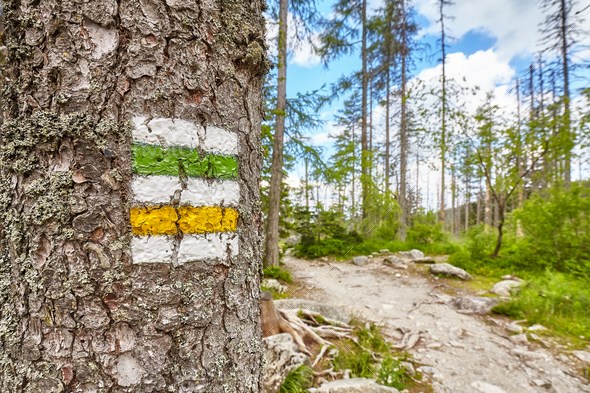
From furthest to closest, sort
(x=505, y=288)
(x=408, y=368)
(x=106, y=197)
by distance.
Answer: (x=505, y=288) < (x=408, y=368) < (x=106, y=197)

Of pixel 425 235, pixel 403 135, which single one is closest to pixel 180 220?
pixel 425 235

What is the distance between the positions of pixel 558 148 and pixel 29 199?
8319 mm

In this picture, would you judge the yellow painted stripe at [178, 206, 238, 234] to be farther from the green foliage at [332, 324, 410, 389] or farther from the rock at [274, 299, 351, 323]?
the rock at [274, 299, 351, 323]

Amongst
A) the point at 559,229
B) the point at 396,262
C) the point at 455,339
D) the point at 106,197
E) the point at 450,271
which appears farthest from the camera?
the point at 396,262

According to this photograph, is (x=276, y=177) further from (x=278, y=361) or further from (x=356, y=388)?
(x=356, y=388)

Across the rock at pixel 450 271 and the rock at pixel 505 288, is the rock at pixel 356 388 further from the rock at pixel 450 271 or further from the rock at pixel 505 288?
the rock at pixel 450 271

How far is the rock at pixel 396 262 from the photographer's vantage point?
24.9 feet

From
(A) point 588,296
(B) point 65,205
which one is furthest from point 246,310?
(A) point 588,296

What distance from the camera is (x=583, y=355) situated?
3.02 meters

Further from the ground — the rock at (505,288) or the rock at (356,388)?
the rock at (356,388)

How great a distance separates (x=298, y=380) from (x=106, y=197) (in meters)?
2.51

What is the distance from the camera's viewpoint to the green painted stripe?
0.64 metres

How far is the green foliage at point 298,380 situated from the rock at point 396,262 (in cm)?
567

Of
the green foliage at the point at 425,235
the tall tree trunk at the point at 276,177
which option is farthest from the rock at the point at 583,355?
the green foliage at the point at 425,235
